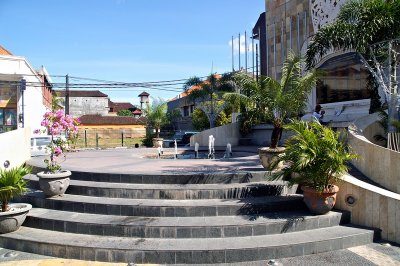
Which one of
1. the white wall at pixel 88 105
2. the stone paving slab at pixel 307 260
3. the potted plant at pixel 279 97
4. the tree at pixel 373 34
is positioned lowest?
the stone paving slab at pixel 307 260

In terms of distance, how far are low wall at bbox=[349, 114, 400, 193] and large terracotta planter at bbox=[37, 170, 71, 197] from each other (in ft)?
24.2

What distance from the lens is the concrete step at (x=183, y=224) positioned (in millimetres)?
6113

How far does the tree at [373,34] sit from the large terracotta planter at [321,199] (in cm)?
463

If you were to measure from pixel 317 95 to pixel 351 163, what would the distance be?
1103cm

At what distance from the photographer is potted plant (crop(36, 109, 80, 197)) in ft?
24.8

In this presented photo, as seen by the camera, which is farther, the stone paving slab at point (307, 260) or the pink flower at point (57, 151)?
the pink flower at point (57, 151)

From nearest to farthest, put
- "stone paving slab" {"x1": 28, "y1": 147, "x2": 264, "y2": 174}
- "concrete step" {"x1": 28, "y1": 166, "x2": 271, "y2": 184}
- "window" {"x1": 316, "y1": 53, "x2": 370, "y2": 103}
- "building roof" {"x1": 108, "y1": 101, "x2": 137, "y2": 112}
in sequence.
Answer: "concrete step" {"x1": 28, "y1": 166, "x2": 271, "y2": 184} < "stone paving slab" {"x1": 28, "y1": 147, "x2": 264, "y2": 174} < "window" {"x1": 316, "y1": 53, "x2": 370, "y2": 103} < "building roof" {"x1": 108, "y1": 101, "x2": 137, "y2": 112}

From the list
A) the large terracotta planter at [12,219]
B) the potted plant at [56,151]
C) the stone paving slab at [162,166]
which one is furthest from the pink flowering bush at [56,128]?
the large terracotta planter at [12,219]

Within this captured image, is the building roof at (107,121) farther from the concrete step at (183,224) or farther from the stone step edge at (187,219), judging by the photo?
the concrete step at (183,224)

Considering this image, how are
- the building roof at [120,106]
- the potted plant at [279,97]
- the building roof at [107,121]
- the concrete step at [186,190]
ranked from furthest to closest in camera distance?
the building roof at [120,106] < the building roof at [107,121] < the potted plant at [279,97] < the concrete step at [186,190]

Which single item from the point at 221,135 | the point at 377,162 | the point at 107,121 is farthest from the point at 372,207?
the point at 107,121

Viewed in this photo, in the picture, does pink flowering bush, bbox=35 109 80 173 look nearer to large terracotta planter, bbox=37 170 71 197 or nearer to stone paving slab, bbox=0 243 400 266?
large terracotta planter, bbox=37 170 71 197

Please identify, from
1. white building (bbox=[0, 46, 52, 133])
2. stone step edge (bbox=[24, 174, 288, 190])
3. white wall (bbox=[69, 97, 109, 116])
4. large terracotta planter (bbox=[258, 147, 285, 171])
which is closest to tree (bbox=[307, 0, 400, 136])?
large terracotta planter (bbox=[258, 147, 285, 171])

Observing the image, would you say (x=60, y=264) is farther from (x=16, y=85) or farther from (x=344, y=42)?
(x=16, y=85)
